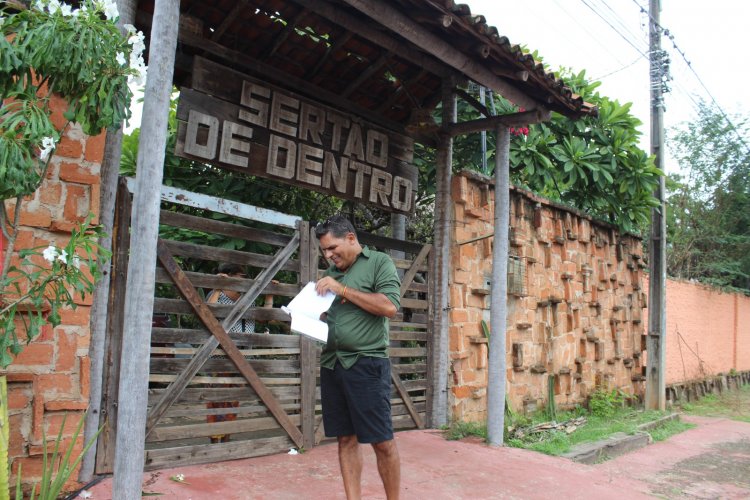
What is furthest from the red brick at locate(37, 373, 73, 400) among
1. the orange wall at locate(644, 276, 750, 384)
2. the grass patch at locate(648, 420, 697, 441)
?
the orange wall at locate(644, 276, 750, 384)

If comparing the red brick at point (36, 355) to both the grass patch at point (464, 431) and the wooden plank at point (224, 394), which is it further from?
the grass patch at point (464, 431)

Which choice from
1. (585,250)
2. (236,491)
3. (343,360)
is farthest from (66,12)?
(585,250)

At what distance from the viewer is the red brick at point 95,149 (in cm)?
383

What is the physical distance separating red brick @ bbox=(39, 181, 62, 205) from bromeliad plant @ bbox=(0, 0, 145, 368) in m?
0.93

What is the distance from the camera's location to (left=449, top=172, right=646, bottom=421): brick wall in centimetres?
702

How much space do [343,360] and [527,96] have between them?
3.74m

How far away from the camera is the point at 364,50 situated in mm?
6059

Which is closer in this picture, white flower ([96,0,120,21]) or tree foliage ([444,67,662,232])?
white flower ([96,0,120,21])

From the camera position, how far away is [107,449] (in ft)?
13.1

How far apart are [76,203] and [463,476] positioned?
3.48m

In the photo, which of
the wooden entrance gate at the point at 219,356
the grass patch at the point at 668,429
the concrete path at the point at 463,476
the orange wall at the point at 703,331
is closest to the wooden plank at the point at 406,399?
the concrete path at the point at 463,476

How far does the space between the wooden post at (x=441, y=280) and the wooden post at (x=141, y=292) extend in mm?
4005

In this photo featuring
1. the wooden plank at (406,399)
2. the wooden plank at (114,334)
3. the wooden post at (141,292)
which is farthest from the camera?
the wooden plank at (406,399)

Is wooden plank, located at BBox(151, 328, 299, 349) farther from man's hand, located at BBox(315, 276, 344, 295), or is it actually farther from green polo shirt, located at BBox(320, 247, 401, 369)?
man's hand, located at BBox(315, 276, 344, 295)
